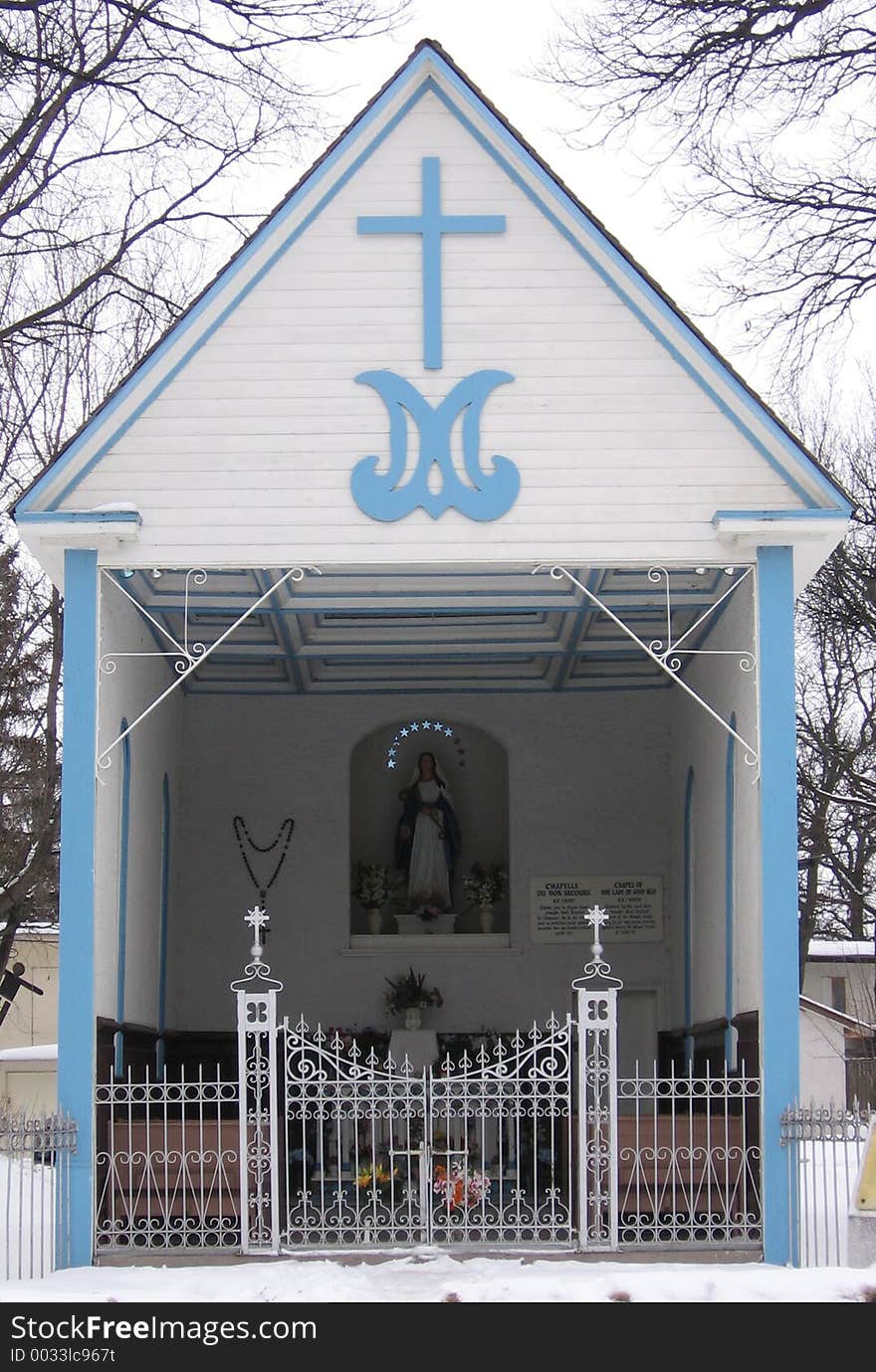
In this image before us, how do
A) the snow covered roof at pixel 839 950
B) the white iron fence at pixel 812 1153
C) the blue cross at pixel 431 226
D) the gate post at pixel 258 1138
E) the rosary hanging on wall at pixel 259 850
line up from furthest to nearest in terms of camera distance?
the snow covered roof at pixel 839 950 → the rosary hanging on wall at pixel 259 850 → the blue cross at pixel 431 226 → the gate post at pixel 258 1138 → the white iron fence at pixel 812 1153

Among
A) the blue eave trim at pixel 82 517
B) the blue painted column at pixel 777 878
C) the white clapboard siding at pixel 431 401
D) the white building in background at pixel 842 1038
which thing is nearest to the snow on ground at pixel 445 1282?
the blue painted column at pixel 777 878

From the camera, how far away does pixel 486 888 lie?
64.2ft

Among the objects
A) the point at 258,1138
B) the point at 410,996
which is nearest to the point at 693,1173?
the point at 258,1138

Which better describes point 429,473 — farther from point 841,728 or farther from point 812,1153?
point 841,728

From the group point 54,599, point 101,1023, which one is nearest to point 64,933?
point 101,1023

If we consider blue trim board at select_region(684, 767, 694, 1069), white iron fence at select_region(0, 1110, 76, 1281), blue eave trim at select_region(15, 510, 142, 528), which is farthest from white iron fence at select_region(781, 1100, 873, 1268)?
blue eave trim at select_region(15, 510, 142, 528)

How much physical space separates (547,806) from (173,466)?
752cm

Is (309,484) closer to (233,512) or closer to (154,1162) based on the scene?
(233,512)

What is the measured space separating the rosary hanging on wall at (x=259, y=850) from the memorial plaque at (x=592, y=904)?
8.55 feet

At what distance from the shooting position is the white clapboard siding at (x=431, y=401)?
42.8 ft

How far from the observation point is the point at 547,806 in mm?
19375

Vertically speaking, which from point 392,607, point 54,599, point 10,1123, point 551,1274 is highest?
point 54,599

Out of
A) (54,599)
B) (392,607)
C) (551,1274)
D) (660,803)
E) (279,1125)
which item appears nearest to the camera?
(551,1274)

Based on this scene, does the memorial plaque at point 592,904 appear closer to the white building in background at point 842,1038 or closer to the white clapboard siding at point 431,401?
the white clapboard siding at point 431,401
